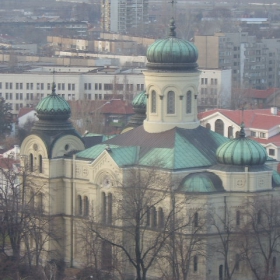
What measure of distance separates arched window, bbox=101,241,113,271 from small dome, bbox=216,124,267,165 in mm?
5214

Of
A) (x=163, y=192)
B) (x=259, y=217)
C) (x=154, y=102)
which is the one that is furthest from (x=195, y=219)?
(x=154, y=102)

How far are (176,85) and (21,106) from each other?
54.4 m

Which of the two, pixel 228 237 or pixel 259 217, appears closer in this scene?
pixel 228 237

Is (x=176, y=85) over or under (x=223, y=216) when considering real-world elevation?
over

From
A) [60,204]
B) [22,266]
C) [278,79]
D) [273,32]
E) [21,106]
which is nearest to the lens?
[22,266]

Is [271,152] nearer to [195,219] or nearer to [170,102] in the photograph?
[170,102]

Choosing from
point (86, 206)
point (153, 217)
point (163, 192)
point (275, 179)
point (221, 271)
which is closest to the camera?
point (163, 192)

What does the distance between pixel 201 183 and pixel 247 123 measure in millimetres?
30584

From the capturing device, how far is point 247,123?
92688 mm

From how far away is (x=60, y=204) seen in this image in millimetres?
66938

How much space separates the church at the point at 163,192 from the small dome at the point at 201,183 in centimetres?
4

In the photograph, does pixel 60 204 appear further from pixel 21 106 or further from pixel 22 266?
pixel 21 106

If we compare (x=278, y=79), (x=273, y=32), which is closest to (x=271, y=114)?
(x=278, y=79)

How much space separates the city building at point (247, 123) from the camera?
90.8 metres
